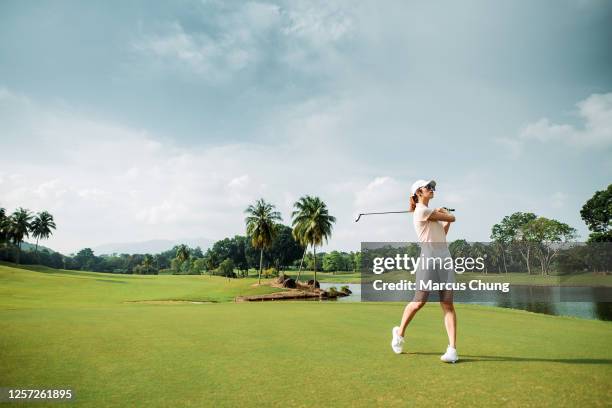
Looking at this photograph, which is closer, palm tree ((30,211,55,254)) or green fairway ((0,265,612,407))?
green fairway ((0,265,612,407))

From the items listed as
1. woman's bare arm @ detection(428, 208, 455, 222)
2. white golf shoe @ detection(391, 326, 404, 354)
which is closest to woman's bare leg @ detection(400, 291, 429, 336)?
white golf shoe @ detection(391, 326, 404, 354)

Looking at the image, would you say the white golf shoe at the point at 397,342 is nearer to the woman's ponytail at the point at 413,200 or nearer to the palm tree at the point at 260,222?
the woman's ponytail at the point at 413,200

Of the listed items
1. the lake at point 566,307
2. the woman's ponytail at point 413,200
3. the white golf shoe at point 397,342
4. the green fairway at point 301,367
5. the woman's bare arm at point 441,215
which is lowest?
the lake at point 566,307

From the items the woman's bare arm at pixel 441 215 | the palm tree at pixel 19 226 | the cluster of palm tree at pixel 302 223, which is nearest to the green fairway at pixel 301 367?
the woman's bare arm at pixel 441 215

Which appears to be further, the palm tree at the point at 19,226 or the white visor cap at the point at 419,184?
the palm tree at the point at 19,226

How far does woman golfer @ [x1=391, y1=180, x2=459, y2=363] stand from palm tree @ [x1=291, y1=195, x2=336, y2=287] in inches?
2069

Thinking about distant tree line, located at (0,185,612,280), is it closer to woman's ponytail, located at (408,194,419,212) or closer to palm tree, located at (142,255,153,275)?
palm tree, located at (142,255,153,275)

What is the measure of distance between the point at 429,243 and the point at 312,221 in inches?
2083

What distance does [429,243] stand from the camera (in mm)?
6383

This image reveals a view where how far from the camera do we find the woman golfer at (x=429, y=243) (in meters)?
6.19

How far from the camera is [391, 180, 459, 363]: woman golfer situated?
6.19m

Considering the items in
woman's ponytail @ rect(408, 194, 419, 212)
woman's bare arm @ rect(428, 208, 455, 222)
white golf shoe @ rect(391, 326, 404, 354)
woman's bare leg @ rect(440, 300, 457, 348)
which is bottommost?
white golf shoe @ rect(391, 326, 404, 354)

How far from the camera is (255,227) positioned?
63.1 meters

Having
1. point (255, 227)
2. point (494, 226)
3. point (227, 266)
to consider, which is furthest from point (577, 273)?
point (227, 266)
